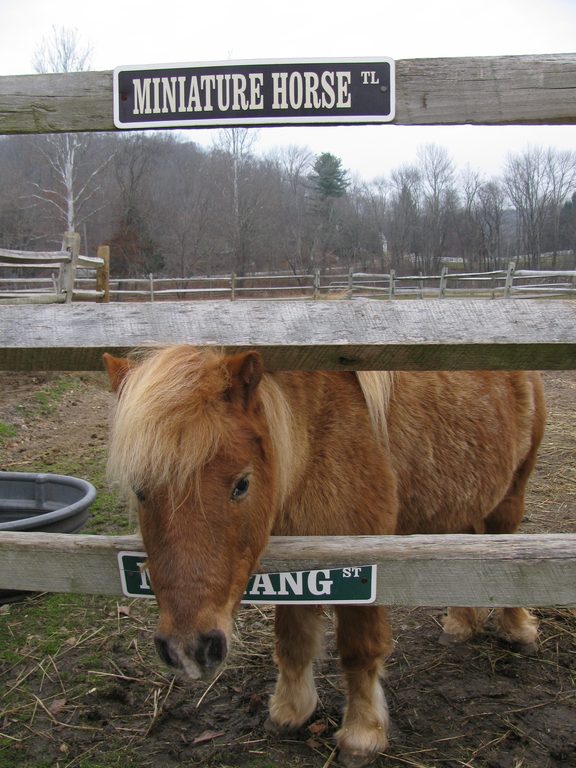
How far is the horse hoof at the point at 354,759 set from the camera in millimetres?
2486

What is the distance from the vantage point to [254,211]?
28.1 m

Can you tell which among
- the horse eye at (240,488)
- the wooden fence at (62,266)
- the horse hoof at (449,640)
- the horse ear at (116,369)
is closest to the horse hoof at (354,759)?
the horse hoof at (449,640)

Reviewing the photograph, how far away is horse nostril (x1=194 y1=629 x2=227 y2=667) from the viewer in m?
1.65

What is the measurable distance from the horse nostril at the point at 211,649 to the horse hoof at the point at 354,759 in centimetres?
119

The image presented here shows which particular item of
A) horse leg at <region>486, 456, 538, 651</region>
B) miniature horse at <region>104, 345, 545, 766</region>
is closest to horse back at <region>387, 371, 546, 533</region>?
miniature horse at <region>104, 345, 545, 766</region>

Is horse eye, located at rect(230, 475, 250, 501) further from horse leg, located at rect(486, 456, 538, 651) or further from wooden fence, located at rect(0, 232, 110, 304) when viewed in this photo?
wooden fence, located at rect(0, 232, 110, 304)

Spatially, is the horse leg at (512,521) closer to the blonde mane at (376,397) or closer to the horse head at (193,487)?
the blonde mane at (376,397)

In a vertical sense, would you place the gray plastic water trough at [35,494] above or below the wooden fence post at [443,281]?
below

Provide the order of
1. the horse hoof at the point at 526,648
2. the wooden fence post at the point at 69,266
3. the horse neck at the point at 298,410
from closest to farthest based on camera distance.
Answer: the horse neck at the point at 298,410, the horse hoof at the point at 526,648, the wooden fence post at the point at 69,266

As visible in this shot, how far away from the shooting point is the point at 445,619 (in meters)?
3.52

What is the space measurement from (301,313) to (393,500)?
99 centimetres

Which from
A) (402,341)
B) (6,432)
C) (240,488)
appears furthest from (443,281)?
(240,488)

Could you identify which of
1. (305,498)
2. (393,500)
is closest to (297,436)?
(305,498)

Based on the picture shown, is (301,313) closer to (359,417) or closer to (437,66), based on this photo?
(359,417)
